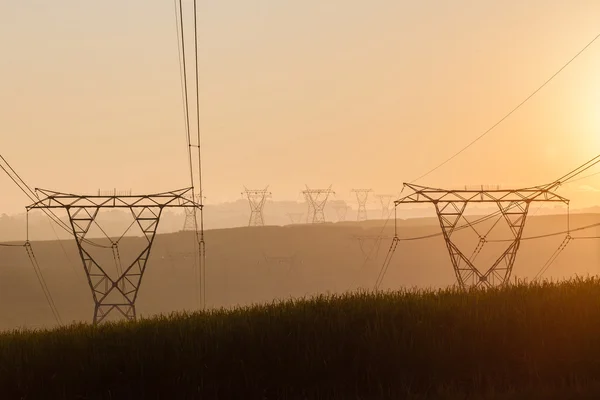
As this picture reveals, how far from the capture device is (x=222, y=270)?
151 meters

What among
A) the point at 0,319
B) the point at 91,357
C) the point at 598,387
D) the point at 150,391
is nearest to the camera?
the point at 598,387

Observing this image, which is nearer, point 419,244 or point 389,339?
point 389,339

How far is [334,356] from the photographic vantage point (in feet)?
37.7

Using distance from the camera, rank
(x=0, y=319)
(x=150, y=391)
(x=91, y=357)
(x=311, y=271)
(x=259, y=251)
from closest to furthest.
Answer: (x=150, y=391) < (x=91, y=357) < (x=0, y=319) < (x=311, y=271) < (x=259, y=251)

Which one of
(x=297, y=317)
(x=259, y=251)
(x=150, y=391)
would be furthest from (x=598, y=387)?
(x=259, y=251)

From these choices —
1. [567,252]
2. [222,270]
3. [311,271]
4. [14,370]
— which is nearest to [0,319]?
[222,270]

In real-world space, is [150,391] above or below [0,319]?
above

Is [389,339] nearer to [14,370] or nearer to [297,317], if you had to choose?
[297,317]

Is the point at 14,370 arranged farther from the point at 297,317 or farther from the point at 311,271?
the point at 311,271

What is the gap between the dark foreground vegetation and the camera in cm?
1074

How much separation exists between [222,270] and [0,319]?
2134 inches

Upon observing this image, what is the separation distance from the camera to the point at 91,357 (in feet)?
38.5

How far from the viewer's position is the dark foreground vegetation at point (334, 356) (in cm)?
1074

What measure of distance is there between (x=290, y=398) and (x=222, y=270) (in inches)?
5585
